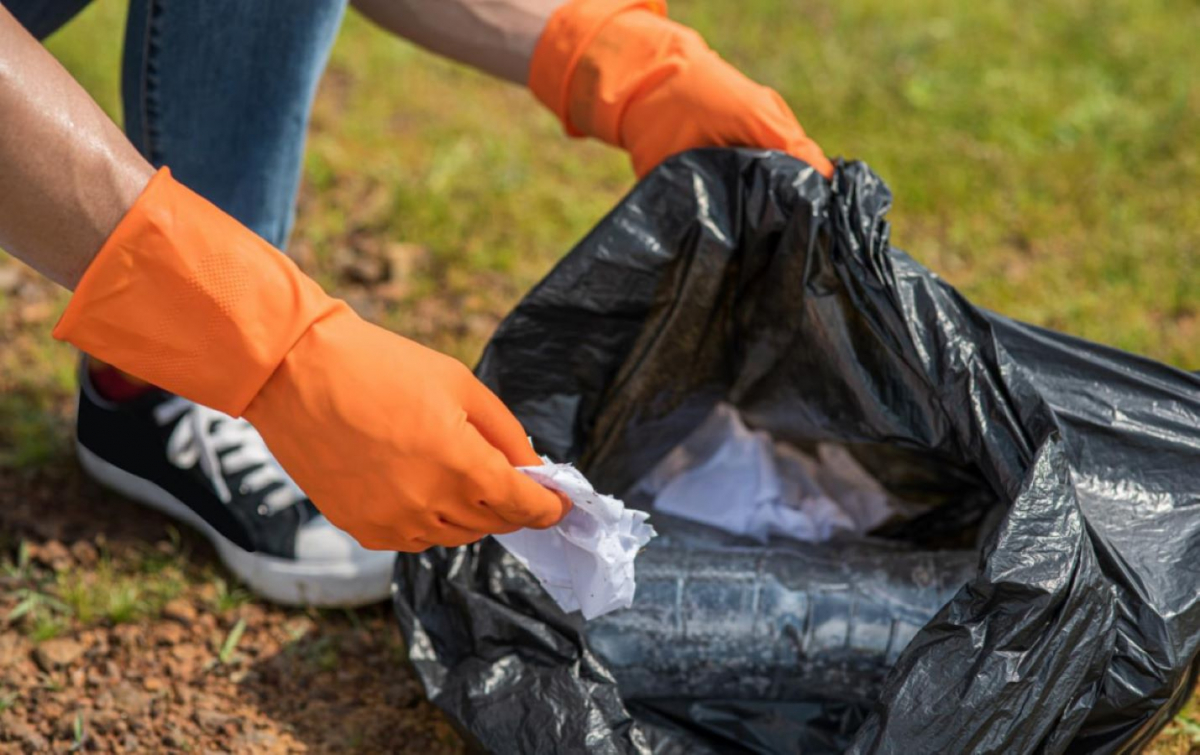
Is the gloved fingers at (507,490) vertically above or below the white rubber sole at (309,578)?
above

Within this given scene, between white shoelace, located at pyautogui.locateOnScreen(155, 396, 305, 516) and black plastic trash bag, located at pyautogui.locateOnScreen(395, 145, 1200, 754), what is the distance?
0.33 m

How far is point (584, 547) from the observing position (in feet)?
4.05

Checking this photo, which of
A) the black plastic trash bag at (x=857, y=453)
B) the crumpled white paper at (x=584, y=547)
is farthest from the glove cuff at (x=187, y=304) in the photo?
the black plastic trash bag at (x=857, y=453)

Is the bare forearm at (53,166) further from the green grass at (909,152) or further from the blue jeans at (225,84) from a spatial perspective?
the green grass at (909,152)

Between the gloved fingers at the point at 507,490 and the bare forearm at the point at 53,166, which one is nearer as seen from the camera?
the bare forearm at the point at 53,166

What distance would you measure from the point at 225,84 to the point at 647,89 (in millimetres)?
593

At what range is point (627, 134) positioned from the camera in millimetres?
1623

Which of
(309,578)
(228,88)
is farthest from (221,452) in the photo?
(228,88)

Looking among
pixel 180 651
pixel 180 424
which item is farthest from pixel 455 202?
pixel 180 651

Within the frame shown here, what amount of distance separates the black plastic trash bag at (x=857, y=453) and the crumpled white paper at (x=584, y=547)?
0.09 m

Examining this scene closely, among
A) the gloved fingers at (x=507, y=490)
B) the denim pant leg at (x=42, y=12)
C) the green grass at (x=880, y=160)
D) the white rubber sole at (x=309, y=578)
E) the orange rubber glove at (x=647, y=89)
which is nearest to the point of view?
the gloved fingers at (x=507, y=490)

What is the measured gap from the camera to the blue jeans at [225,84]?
1.51 m

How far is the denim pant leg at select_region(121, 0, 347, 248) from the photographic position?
1.51 m

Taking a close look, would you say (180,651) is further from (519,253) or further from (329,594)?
(519,253)
